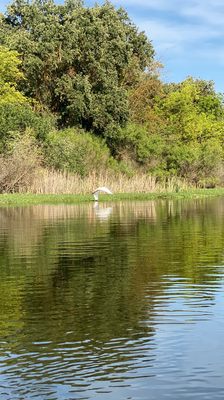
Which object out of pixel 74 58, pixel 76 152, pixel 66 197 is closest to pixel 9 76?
pixel 74 58

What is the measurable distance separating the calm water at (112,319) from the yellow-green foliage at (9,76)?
3909cm

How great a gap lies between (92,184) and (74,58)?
15.3 metres

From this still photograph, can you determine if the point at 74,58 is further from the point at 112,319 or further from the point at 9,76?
the point at 112,319

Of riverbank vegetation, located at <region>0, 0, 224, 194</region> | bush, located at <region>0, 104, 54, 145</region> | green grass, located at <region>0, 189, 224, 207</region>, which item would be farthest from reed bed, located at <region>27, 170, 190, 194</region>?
bush, located at <region>0, 104, 54, 145</region>

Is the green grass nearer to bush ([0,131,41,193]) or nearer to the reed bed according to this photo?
the reed bed

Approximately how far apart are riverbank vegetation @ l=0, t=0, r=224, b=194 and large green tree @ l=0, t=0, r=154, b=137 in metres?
0.08

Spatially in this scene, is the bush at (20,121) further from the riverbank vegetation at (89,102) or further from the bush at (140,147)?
the bush at (140,147)

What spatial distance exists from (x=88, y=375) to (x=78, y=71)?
5788 cm

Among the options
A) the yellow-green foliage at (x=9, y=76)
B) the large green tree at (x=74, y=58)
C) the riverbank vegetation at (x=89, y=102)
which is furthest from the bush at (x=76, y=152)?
the yellow-green foliage at (x=9, y=76)

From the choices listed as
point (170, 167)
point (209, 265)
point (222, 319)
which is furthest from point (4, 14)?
point (222, 319)

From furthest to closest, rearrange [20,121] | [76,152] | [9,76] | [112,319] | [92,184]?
[9,76], [76,152], [20,121], [92,184], [112,319]

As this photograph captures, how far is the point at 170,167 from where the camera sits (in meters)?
66.2

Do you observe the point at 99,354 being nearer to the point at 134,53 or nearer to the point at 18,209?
the point at 18,209

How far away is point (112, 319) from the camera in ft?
32.3
